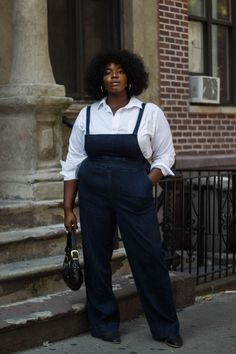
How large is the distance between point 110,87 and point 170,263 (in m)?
2.28

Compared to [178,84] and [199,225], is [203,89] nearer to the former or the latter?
[178,84]

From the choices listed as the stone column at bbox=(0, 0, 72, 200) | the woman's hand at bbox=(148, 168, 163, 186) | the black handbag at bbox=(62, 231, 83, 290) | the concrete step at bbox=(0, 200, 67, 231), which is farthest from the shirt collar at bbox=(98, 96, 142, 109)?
the concrete step at bbox=(0, 200, 67, 231)

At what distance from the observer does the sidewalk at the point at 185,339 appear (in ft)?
16.0

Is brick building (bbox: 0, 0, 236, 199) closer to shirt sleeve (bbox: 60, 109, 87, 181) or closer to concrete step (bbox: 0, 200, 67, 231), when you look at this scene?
concrete step (bbox: 0, 200, 67, 231)

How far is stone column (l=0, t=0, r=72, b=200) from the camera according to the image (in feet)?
20.0

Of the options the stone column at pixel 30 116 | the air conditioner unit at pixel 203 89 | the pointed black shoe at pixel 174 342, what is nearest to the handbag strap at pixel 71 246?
the pointed black shoe at pixel 174 342

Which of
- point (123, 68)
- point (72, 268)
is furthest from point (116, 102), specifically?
point (72, 268)

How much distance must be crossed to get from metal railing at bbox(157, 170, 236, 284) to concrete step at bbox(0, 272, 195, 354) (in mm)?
1040

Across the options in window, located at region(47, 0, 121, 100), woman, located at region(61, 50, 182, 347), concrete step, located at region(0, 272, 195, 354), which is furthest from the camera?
window, located at region(47, 0, 121, 100)

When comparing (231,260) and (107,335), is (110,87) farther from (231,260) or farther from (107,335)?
(231,260)

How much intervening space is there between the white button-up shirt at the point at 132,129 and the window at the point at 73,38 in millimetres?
2991

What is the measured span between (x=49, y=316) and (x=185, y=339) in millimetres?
1032

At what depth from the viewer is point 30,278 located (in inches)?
207

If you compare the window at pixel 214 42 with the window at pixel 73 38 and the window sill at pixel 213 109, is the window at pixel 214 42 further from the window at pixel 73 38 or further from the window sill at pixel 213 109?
the window at pixel 73 38
